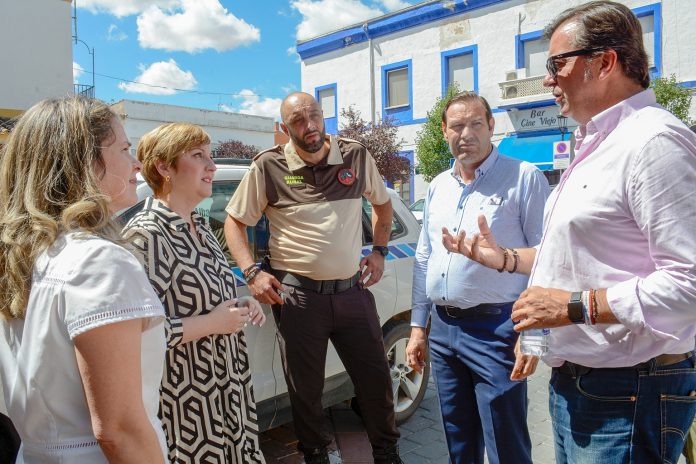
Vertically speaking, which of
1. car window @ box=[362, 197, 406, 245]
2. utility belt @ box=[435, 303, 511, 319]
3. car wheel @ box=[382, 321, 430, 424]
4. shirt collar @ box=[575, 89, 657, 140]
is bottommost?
car wheel @ box=[382, 321, 430, 424]

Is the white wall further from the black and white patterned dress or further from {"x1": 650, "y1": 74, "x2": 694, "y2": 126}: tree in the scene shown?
{"x1": 650, "y1": 74, "x2": 694, "y2": 126}: tree

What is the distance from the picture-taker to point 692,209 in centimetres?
140

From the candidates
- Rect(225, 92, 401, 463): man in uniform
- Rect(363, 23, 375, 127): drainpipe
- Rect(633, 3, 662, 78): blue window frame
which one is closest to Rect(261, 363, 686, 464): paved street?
Rect(225, 92, 401, 463): man in uniform

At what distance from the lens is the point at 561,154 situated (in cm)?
1071

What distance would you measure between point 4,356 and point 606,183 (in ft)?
5.42

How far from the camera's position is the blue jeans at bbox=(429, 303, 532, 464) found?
97.0 inches

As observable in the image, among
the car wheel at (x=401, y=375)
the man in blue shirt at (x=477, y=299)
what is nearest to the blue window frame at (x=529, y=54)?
the car wheel at (x=401, y=375)

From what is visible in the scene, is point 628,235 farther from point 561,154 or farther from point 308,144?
point 561,154

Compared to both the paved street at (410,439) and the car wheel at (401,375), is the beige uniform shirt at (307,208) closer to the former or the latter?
the car wheel at (401,375)

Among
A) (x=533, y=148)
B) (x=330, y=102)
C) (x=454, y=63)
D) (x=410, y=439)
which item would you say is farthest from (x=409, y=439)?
(x=330, y=102)

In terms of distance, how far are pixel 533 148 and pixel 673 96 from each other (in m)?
4.67

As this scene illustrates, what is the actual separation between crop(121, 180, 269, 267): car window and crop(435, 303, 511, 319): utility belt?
1.27 m

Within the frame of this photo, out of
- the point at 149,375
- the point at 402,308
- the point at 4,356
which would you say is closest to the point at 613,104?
the point at 149,375

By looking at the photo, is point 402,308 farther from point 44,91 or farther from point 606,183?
point 44,91
